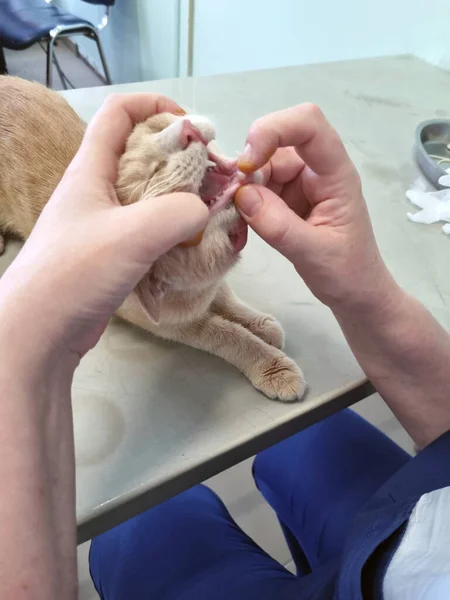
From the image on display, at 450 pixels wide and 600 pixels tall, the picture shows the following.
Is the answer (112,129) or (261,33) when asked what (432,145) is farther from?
(261,33)

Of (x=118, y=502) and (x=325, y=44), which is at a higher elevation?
(x=325, y=44)

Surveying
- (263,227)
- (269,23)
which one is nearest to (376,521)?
(263,227)

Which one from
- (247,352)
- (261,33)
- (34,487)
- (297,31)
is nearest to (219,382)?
(247,352)

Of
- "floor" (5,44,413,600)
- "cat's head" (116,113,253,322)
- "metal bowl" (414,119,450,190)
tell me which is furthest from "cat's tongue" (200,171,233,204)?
"floor" (5,44,413,600)

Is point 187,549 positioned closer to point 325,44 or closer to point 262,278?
point 262,278

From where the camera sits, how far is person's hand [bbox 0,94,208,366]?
0.39m

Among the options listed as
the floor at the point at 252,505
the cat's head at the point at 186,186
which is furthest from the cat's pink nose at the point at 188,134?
the floor at the point at 252,505

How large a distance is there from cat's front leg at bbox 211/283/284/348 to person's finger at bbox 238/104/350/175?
25 centimetres

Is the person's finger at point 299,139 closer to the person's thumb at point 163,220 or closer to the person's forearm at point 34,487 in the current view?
the person's thumb at point 163,220

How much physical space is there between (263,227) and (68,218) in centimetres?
18

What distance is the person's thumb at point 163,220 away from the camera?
0.40m

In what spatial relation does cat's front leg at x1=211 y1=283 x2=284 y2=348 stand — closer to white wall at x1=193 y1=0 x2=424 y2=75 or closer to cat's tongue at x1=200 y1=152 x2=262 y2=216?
cat's tongue at x1=200 y1=152 x2=262 y2=216

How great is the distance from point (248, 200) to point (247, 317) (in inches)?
10.5

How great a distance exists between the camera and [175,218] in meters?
0.41
